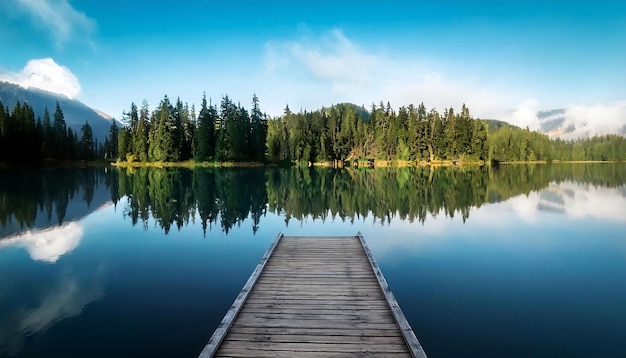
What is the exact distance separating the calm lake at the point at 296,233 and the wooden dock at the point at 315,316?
→ 4.12ft

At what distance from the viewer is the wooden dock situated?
7.09 metres

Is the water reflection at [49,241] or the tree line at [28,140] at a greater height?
the tree line at [28,140]

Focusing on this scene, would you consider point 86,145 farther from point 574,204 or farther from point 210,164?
point 574,204

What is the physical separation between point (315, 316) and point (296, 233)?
1285 cm

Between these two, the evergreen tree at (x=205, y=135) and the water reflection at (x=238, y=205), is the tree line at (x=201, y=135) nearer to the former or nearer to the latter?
the evergreen tree at (x=205, y=135)

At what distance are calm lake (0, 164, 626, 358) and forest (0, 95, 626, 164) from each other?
6647 centimetres

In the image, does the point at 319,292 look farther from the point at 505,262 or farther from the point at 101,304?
the point at 505,262

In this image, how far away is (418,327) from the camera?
959 cm

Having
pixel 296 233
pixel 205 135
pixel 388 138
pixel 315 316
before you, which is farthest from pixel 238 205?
pixel 388 138

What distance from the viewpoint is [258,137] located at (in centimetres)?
10256

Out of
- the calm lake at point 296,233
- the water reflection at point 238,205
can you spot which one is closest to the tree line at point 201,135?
the water reflection at point 238,205

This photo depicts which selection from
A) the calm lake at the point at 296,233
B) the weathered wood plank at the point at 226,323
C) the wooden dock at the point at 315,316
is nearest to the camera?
the weathered wood plank at the point at 226,323

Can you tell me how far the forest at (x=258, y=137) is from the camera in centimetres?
9694

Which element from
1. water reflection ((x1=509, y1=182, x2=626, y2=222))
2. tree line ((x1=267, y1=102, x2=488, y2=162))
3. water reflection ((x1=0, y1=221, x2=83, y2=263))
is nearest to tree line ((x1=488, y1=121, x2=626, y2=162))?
tree line ((x1=267, y1=102, x2=488, y2=162))
